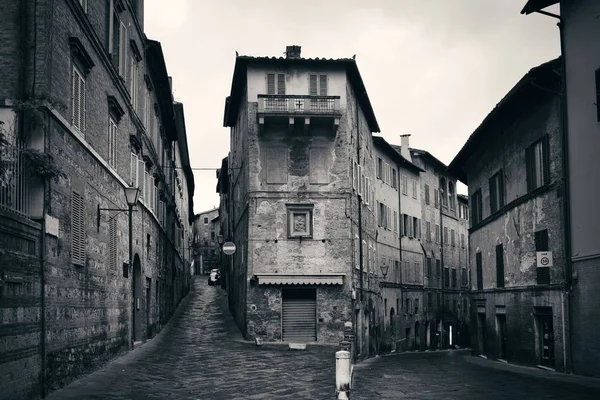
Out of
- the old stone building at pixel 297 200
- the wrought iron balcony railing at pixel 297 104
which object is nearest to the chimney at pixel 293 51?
the old stone building at pixel 297 200

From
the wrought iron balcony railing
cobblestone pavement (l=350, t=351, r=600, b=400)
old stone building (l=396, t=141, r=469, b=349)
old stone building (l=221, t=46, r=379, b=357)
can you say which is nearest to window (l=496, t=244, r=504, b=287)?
cobblestone pavement (l=350, t=351, r=600, b=400)

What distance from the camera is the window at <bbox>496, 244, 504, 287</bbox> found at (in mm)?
25750

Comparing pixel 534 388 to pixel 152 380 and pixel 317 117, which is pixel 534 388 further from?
pixel 317 117

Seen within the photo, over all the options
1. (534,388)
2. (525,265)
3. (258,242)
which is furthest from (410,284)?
(534,388)

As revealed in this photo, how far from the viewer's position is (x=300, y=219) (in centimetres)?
2853

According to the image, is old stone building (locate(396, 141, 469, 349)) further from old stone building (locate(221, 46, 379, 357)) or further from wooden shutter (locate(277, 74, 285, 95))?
wooden shutter (locate(277, 74, 285, 95))

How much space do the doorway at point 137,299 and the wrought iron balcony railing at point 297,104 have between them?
8061 mm

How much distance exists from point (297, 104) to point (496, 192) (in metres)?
8.37

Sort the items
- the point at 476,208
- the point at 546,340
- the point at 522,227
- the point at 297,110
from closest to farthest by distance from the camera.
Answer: the point at 546,340, the point at 522,227, the point at 297,110, the point at 476,208

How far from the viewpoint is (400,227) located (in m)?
46.5

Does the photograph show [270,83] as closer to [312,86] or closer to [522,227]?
[312,86]

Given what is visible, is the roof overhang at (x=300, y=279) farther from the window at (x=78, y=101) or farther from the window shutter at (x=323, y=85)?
the window at (x=78, y=101)

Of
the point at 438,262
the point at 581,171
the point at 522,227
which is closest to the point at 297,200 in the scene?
the point at 522,227

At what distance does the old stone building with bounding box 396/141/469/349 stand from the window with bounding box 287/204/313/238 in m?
19.9
